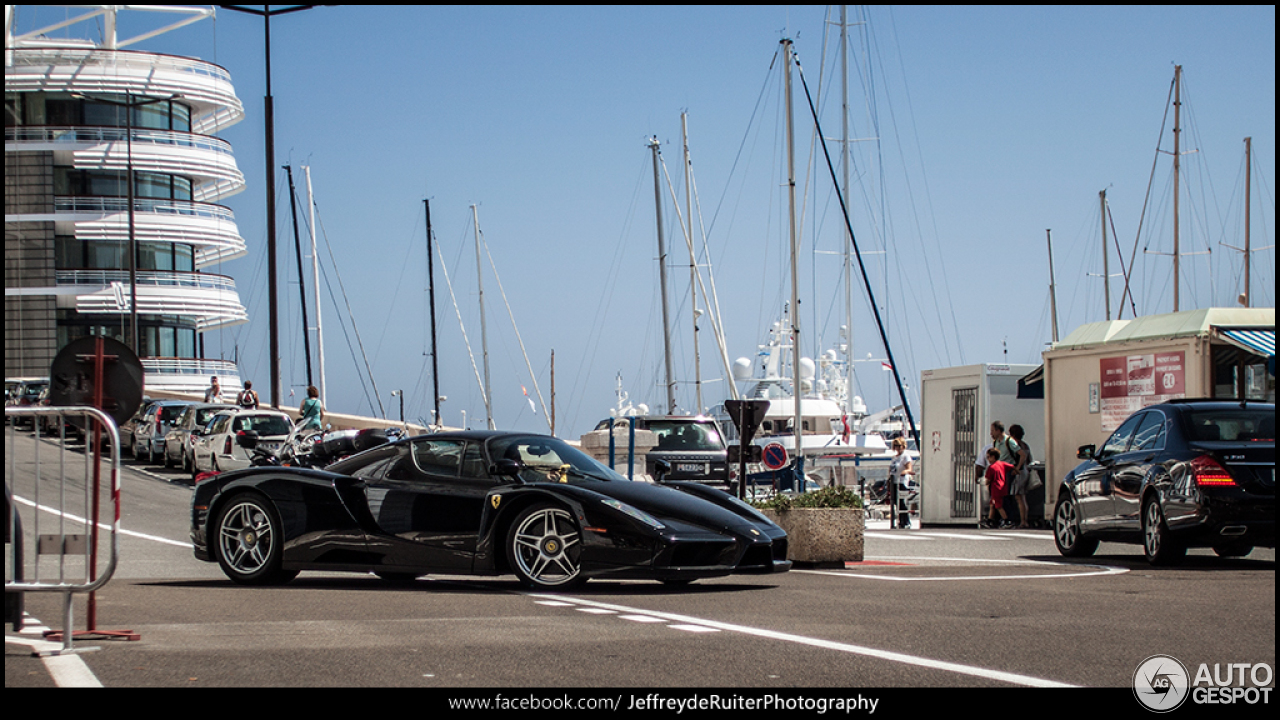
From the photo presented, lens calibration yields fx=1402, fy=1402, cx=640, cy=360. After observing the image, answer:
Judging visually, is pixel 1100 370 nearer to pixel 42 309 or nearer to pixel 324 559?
pixel 324 559

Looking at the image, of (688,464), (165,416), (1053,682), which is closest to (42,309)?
(165,416)

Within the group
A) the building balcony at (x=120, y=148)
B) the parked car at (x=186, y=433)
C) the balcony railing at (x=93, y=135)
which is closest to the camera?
the parked car at (x=186, y=433)

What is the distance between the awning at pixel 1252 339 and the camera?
53.2ft

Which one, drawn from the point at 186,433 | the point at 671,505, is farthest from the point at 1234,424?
the point at 186,433

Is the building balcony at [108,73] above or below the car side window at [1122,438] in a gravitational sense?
above

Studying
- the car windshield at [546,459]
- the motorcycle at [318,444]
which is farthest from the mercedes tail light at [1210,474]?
the motorcycle at [318,444]

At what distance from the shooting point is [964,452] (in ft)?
74.6

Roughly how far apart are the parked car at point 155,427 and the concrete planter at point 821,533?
74.9 feet

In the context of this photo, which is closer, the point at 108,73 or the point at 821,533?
the point at 821,533

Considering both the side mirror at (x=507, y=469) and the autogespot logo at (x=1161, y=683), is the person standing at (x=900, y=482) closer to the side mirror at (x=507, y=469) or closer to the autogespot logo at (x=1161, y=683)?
the side mirror at (x=507, y=469)

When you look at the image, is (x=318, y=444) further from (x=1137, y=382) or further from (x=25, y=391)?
(x=25, y=391)

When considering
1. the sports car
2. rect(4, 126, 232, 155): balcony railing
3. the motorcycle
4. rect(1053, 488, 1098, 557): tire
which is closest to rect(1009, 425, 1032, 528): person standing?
rect(1053, 488, 1098, 557): tire

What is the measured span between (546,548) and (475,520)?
631 millimetres
